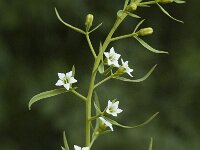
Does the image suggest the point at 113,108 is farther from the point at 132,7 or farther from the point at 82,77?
the point at 82,77

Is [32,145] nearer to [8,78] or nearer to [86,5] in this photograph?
[8,78]

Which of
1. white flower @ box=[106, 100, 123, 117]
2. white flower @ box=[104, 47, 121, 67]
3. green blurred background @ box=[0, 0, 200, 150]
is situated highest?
white flower @ box=[104, 47, 121, 67]

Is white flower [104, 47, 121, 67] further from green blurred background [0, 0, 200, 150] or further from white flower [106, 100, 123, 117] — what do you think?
green blurred background [0, 0, 200, 150]

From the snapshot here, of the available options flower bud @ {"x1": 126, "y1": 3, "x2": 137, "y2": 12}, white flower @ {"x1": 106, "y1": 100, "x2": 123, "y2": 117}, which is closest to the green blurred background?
white flower @ {"x1": 106, "y1": 100, "x2": 123, "y2": 117}

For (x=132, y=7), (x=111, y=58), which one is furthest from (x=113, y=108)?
(x=132, y=7)

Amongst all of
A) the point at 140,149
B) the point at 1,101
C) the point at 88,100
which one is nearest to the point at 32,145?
the point at 1,101

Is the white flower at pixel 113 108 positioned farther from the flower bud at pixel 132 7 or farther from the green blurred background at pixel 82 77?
the green blurred background at pixel 82 77

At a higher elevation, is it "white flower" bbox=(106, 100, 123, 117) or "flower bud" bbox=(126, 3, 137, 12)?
"flower bud" bbox=(126, 3, 137, 12)

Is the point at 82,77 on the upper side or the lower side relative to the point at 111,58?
lower
